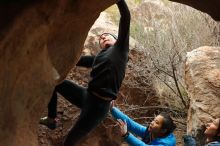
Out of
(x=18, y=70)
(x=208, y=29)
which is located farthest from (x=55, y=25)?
(x=208, y=29)

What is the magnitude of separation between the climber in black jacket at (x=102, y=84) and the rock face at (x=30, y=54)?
0.60 meters

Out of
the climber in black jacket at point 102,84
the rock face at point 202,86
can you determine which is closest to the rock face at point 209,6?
the climber in black jacket at point 102,84

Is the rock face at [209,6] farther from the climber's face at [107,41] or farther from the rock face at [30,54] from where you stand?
the climber's face at [107,41]

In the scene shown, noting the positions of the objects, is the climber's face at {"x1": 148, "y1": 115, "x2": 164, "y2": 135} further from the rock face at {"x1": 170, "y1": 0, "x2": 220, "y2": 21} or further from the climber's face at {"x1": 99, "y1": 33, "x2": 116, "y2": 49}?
the rock face at {"x1": 170, "y1": 0, "x2": 220, "y2": 21}

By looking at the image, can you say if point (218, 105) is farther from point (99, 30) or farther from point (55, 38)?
point (55, 38)

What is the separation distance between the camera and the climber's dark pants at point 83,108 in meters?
4.74

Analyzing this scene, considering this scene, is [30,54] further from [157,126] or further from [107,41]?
[157,126]

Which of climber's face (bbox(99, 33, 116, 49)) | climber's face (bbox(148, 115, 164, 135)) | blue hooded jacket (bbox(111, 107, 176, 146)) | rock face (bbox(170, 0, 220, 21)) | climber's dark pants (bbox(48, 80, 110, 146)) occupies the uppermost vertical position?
rock face (bbox(170, 0, 220, 21))

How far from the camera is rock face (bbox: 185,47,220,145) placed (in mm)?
6418

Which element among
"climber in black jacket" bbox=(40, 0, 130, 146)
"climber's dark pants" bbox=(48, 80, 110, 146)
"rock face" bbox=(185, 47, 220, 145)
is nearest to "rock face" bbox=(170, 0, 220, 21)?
"climber in black jacket" bbox=(40, 0, 130, 146)

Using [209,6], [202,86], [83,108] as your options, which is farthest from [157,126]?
[209,6]

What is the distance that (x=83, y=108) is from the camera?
4816 millimetres

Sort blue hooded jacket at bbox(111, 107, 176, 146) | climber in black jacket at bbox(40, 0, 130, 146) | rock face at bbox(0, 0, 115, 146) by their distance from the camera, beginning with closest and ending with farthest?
rock face at bbox(0, 0, 115, 146) < climber in black jacket at bbox(40, 0, 130, 146) < blue hooded jacket at bbox(111, 107, 176, 146)

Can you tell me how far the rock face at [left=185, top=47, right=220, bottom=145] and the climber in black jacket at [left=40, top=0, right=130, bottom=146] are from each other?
82.6 inches
